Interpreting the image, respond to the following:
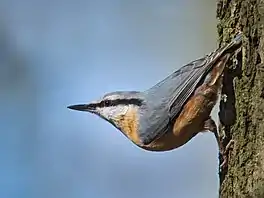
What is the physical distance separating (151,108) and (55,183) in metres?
1.90

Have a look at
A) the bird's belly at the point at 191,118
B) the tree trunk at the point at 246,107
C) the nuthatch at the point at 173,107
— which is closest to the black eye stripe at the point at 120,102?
the nuthatch at the point at 173,107

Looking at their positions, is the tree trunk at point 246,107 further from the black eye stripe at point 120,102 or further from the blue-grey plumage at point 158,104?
the black eye stripe at point 120,102

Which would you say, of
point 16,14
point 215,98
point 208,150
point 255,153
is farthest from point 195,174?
point 255,153

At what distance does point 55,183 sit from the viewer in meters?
4.15

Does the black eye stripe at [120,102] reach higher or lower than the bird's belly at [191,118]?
higher

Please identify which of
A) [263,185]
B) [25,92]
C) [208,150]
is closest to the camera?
[263,185]

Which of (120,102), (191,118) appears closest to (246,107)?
(191,118)

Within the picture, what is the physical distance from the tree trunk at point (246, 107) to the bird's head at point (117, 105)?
0.53 meters

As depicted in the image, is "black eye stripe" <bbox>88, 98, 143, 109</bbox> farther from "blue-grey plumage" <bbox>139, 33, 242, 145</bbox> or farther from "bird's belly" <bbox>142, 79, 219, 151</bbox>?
"bird's belly" <bbox>142, 79, 219, 151</bbox>

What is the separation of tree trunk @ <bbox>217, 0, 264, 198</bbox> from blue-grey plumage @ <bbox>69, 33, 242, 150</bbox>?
0.20ft

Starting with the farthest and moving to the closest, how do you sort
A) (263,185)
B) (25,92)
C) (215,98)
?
(25,92), (215,98), (263,185)

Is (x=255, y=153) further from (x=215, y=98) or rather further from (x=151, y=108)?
(x=151, y=108)

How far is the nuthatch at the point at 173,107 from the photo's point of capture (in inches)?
84.4

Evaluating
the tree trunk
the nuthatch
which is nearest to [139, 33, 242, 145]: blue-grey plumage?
the nuthatch
